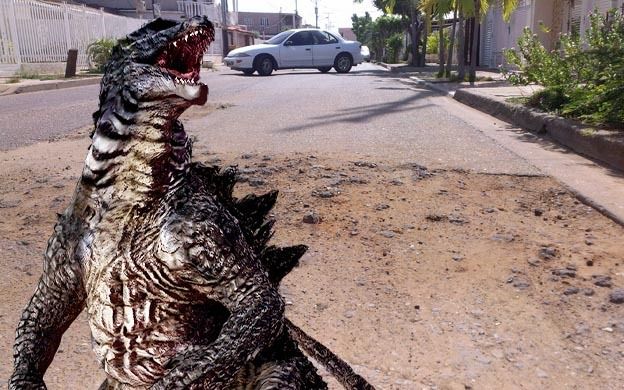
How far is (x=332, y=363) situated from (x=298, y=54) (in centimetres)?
2722

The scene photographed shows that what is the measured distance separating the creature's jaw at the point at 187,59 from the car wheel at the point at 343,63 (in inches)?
1113

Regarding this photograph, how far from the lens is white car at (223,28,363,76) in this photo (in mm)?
26719

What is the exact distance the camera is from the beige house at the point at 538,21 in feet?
65.5

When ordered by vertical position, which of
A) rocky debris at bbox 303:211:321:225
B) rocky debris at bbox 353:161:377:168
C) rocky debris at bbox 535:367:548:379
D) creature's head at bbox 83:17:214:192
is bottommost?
rocky debris at bbox 535:367:548:379

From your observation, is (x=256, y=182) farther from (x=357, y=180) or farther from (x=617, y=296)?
(x=617, y=296)

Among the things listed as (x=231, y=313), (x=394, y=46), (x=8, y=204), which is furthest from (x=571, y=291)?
(x=394, y=46)

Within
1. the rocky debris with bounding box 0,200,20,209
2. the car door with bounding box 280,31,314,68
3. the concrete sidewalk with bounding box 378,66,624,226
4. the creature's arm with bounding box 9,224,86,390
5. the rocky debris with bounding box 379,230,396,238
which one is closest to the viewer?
the creature's arm with bounding box 9,224,86,390

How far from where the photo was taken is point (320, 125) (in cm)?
1030

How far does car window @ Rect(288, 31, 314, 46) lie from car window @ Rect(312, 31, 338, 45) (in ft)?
0.71

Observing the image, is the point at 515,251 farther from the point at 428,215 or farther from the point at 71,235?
the point at 71,235

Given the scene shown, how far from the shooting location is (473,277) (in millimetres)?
4176

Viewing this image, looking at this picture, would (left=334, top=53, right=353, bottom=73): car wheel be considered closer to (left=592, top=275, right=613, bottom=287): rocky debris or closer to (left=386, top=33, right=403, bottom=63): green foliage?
(left=386, top=33, right=403, bottom=63): green foliage

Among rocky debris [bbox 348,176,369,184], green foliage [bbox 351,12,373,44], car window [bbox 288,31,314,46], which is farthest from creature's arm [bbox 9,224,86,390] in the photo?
green foliage [bbox 351,12,373,44]

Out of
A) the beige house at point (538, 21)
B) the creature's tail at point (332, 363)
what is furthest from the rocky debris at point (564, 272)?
the beige house at point (538, 21)
